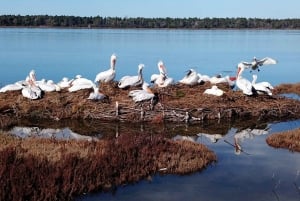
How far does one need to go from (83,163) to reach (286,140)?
228 inches

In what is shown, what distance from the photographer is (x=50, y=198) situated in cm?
826

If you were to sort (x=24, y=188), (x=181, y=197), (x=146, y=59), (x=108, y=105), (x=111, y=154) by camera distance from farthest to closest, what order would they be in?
(x=146, y=59), (x=108, y=105), (x=111, y=154), (x=181, y=197), (x=24, y=188)

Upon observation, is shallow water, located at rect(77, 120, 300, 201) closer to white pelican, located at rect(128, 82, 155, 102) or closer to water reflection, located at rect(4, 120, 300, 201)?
water reflection, located at rect(4, 120, 300, 201)

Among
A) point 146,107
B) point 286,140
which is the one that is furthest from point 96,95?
point 286,140

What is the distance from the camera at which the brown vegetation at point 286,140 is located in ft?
41.5

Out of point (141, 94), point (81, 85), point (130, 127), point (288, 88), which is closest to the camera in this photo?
point (130, 127)

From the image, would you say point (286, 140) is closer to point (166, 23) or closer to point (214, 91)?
point (214, 91)

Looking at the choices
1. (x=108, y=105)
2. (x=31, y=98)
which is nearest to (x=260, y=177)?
(x=108, y=105)

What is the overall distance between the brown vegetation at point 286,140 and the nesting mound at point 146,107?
3.13 meters

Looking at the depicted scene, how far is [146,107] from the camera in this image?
16172 mm

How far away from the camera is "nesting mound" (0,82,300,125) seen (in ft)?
52.6

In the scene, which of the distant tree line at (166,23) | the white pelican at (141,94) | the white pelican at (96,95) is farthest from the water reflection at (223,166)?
the distant tree line at (166,23)

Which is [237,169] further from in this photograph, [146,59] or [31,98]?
[146,59]

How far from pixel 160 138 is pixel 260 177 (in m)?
2.60
